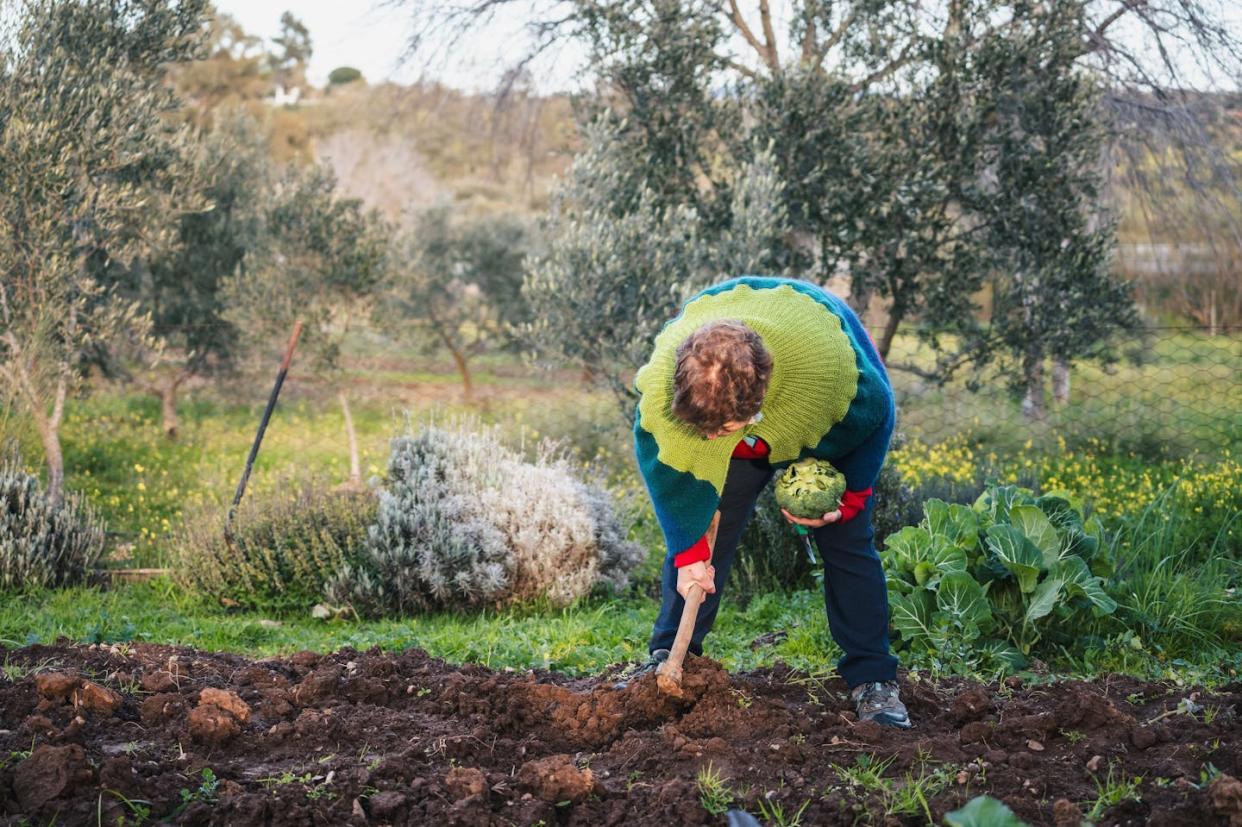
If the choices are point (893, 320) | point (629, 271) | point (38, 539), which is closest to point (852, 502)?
point (629, 271)

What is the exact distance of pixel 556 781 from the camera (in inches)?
111

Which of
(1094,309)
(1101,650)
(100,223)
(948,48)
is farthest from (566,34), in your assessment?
(1101,650)

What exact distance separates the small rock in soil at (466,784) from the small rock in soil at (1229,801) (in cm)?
176

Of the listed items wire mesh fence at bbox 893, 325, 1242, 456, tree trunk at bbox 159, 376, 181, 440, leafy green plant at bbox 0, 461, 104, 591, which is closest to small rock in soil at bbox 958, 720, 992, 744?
leafy green plant at bbox 0, 461, 104, 591

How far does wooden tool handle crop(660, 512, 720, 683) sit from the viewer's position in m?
3.36

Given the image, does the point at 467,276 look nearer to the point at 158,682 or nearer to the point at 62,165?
the point at 62,165

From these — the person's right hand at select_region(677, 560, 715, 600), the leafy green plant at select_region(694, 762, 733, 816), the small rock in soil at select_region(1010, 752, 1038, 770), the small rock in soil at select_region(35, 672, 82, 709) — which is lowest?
the small rock in soil at select_region(1010, 752, 1038, 770)

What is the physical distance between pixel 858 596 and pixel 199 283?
34.2 ft

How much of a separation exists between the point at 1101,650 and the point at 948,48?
475 centimetres

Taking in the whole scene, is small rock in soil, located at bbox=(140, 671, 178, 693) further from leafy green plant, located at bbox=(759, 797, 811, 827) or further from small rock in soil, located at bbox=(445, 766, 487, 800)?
leafy green plant, located at bbox=(759, 797, 811, 827)

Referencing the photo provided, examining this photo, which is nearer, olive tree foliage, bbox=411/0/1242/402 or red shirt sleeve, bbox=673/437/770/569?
red shirt sleeve, bbox=673/437/770/569

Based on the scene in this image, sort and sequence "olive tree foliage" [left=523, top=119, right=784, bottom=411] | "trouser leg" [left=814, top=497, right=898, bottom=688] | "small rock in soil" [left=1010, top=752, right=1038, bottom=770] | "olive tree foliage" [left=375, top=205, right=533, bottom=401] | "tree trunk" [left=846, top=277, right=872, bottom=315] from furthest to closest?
"olive tree foliage" [left=375, top=205, right=533, bottom=401], "tree trunk" [left=846, top=277, right=872, bottom=315], "olive tree foliage" [left=523, top=119, right=784, bottom=411], "trouser leg" [left=814, top=497, right=898, bottom=688], "small rock in soil" [left=1010, top=752, right=1038, bottom=770]

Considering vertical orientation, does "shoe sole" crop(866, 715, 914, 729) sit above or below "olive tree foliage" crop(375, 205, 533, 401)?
below

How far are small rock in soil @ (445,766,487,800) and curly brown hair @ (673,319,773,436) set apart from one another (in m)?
1.10
